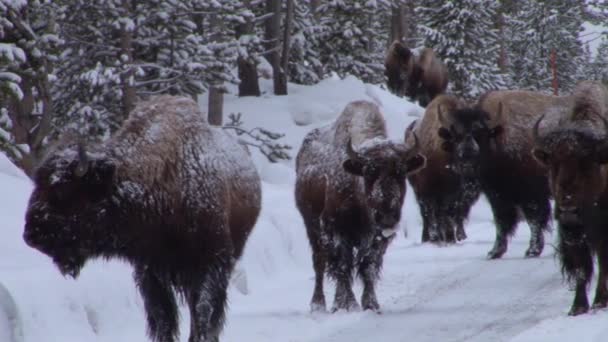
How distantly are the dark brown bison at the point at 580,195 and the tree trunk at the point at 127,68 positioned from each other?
28.5 ft

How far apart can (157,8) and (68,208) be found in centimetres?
1011

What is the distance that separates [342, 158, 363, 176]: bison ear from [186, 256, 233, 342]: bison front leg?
2063 millimetres

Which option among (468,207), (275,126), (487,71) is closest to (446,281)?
(468,207)

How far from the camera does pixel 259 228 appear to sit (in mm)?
11672

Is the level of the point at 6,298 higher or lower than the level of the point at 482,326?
higher

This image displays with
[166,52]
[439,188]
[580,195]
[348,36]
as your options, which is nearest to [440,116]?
[439,188]

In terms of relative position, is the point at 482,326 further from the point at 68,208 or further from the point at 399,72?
the point at 399,72

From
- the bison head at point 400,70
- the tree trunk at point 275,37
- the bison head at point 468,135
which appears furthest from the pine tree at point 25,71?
the bison head at point 400,70

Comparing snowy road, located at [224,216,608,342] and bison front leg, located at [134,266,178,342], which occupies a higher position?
bison front leg, located at [134,266,178,342]

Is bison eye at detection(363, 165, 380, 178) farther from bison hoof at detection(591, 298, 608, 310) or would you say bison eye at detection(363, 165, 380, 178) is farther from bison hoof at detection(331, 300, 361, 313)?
bison hoof at detection(591, 298, 608, 310)

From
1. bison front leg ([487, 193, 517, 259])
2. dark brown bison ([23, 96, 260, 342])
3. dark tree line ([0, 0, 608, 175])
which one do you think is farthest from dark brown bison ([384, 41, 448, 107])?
dark brown bison ([23, 96, 260, 342])

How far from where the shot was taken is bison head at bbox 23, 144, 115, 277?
6027 millimetres

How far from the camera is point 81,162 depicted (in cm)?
594

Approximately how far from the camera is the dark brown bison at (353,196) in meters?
8.23
